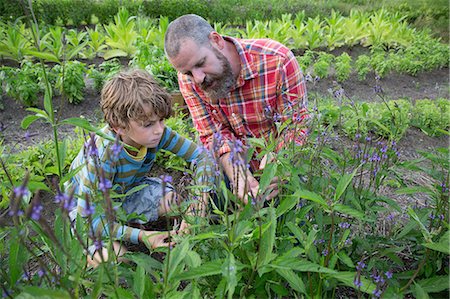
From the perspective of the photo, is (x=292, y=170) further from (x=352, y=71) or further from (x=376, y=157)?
(x=352, y=71)

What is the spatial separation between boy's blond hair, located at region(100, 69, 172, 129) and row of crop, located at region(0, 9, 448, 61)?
3194 millimetres

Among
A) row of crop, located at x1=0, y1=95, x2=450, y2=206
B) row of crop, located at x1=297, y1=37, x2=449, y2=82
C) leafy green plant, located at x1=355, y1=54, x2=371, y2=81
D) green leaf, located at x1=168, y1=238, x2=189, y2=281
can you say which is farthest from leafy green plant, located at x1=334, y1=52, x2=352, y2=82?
Result: green leaf, located at x1=168, y1=238, x2=189, y2=281

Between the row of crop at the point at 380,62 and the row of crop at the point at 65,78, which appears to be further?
the row of crop at the point at 380,62

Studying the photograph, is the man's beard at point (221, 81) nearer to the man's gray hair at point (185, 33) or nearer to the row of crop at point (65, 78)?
the man's gray hair at point (185, 33)

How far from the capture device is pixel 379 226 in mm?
2605

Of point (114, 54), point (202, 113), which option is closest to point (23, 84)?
point (114, 54)

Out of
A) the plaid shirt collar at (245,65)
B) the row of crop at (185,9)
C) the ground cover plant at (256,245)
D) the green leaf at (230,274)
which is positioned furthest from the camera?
the row of crop at (185,9)

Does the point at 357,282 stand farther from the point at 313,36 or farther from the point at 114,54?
the point at 313,36

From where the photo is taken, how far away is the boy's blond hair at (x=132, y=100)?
2.52 meters

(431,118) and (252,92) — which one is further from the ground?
(252,92)

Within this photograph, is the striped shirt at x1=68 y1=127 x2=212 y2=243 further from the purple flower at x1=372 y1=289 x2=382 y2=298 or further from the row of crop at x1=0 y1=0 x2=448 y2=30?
the row of crop at x1=0 y1=0 x2=448 y2=30

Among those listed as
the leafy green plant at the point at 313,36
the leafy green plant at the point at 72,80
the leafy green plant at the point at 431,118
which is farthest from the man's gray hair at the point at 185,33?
the leafy green plant at the point at 313,36

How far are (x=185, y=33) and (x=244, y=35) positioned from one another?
415 cm

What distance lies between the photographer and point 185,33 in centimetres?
269
